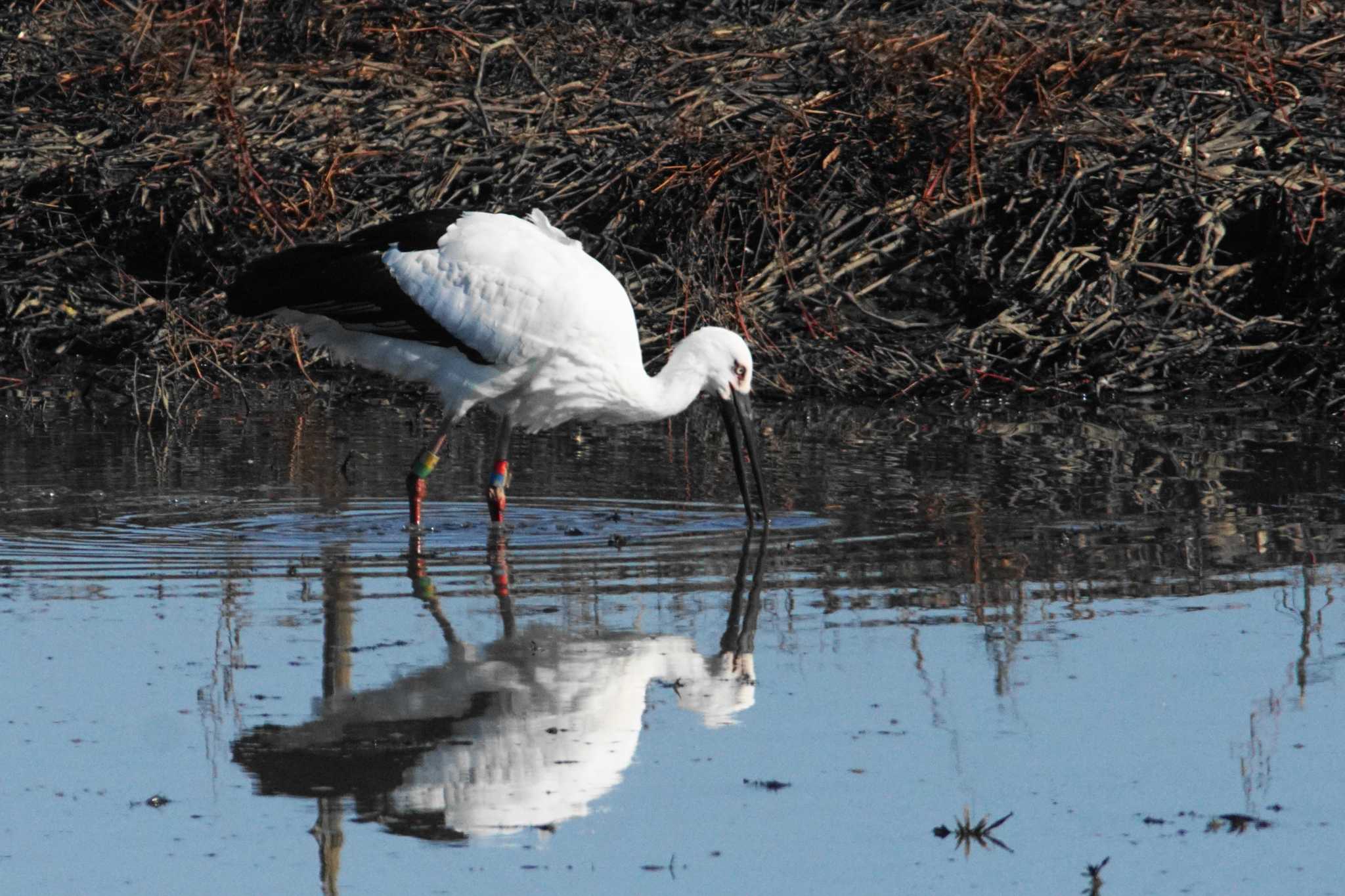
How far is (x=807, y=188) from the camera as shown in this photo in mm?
11828

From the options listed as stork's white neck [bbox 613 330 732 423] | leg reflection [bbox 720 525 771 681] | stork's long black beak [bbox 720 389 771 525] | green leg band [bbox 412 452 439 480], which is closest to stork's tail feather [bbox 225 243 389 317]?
green leg band [bbox 412 452 439 480]

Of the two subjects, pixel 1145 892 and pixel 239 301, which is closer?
pixel 1145 892

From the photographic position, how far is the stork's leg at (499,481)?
7.80 m

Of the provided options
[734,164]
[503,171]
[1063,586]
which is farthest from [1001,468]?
[503,171]

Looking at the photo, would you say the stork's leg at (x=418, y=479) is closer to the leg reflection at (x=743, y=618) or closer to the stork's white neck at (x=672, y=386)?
the stork's white neck at (x=672, y=386)

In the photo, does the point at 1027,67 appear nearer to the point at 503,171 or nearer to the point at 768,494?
the point at 503,171

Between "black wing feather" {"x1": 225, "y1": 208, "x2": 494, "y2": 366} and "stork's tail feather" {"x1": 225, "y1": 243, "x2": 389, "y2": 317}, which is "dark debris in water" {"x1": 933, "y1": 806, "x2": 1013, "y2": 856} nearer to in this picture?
"black wing feather" {"x1": 225, "y1": 208, "x2": 494, "y2": 366}

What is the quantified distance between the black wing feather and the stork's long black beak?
952 mm

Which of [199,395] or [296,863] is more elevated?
[199,395]

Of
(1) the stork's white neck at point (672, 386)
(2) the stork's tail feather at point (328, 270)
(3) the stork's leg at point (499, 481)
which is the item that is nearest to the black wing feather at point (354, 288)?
(2) the stork's tail feather at point (328, 270)

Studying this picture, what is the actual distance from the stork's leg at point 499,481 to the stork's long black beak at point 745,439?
88 centimetres

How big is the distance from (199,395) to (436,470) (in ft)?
8.06

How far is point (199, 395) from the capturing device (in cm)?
1112

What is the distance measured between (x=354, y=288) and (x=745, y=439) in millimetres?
1636
